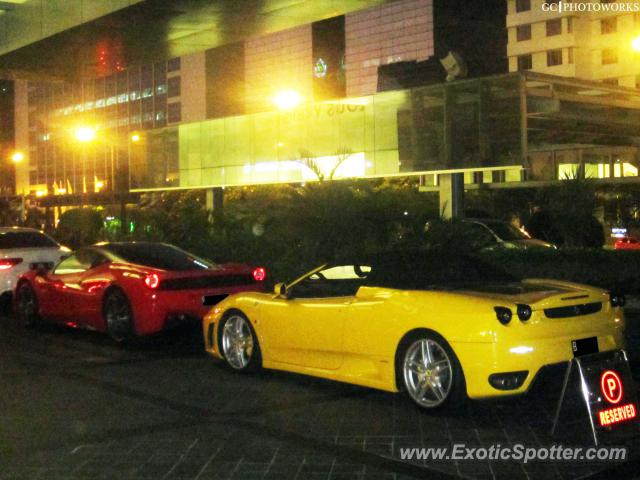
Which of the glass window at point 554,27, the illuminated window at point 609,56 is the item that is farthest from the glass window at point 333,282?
the glass window at point 554,27

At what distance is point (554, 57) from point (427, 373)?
70941 mm

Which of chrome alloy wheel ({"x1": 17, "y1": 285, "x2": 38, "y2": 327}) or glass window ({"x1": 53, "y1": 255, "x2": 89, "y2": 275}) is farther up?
glass window ({"x1": 53, "y1": 255, "x2": 89, "y2": 275})

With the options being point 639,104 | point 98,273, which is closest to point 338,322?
point 98,273

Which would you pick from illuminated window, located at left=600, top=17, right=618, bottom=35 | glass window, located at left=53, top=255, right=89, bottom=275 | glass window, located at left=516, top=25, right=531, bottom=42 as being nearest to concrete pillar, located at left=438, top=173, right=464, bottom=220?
glass window, located at left=53, top=255, right=89, bottom=275

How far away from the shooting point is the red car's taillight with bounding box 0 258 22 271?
49.5 ft

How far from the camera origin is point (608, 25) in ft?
232

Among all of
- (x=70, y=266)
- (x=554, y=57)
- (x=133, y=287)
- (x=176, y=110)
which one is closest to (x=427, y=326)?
(x=133, y=287)

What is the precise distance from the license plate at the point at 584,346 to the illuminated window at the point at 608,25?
68.3 meters

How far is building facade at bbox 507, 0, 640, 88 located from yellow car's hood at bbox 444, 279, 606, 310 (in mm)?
61255

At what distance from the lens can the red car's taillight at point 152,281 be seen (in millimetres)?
11086

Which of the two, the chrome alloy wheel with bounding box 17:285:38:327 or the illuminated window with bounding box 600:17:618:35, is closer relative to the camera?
the chrome alloy wheel with bounding box 17:285:38:327

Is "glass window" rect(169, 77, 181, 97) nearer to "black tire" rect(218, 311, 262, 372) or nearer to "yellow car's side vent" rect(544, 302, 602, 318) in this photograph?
"black tire" rect(218, 311, 262, 372)

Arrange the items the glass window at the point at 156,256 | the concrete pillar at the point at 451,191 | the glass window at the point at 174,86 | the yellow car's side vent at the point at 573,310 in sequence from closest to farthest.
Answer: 1. the yellow car's side vent at the point at 573,310
2. the glass window at the point at 156,256
3. the concrete pillar at the point at 451,191
4. the glass window at the point at 174,86

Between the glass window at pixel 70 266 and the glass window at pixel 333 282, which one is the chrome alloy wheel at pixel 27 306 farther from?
the glass window at pixel 333 282
